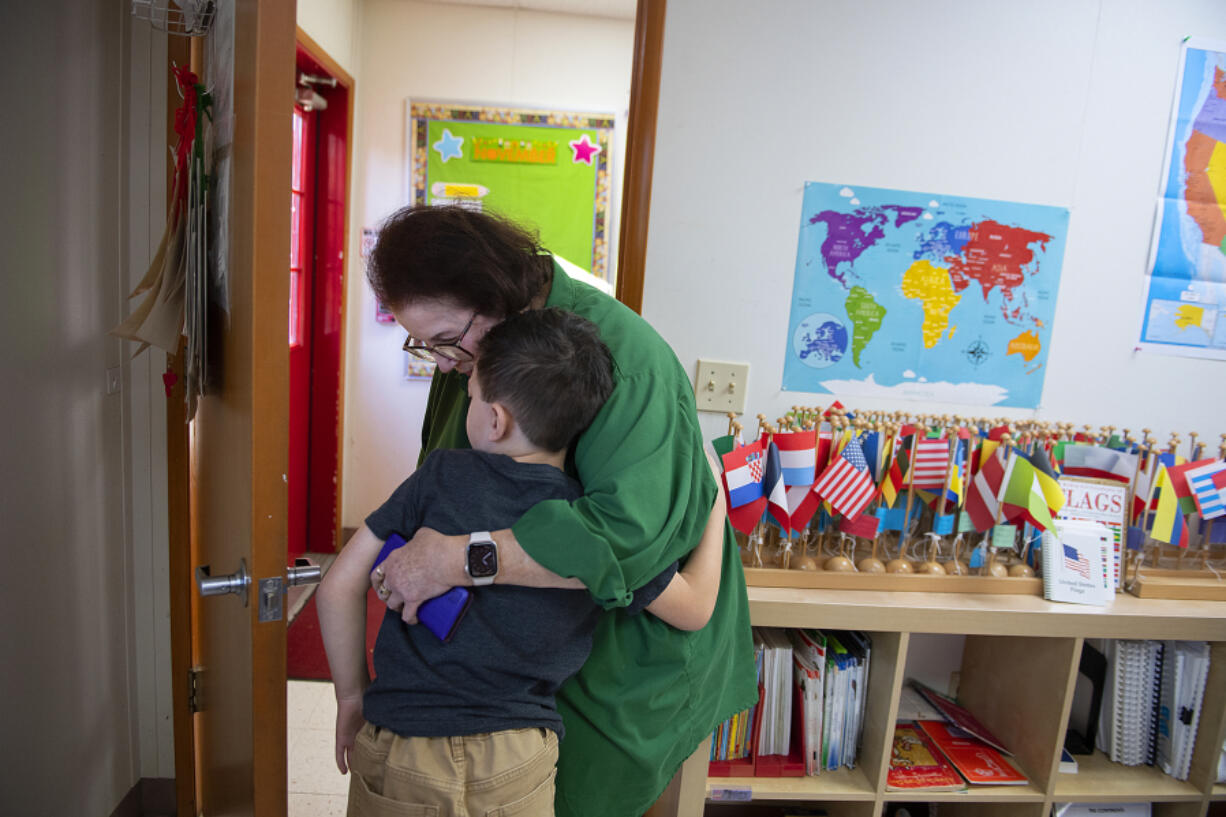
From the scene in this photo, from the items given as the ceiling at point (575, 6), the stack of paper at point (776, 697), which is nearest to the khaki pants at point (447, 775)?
the stack of paper at point (776, 697)

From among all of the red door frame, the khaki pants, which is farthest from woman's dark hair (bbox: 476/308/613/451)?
the red door frame

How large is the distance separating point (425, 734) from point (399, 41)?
3.52 metres

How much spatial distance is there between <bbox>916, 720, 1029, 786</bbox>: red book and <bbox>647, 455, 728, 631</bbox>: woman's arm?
40.8 inches

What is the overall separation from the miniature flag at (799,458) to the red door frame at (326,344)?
2.61m

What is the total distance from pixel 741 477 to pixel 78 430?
147 centimetres

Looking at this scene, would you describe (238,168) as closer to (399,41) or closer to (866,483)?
(866,483)

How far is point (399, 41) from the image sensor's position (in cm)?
360

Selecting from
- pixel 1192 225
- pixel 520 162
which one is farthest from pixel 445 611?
pixel 520 162

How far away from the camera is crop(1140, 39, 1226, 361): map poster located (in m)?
1.85

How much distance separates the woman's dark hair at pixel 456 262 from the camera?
107cm

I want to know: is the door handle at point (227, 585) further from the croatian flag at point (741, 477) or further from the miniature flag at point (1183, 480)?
the miniature flag at point (1183, 480)

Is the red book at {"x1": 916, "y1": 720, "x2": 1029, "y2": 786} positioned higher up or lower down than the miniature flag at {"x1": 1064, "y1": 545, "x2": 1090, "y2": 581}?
lower down

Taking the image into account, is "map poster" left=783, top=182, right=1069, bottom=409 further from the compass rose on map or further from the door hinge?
the door hinge

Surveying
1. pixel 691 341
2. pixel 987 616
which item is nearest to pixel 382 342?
pixel 691 341
